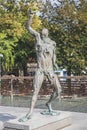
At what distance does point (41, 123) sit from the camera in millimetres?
8336

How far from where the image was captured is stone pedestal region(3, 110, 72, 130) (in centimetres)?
813

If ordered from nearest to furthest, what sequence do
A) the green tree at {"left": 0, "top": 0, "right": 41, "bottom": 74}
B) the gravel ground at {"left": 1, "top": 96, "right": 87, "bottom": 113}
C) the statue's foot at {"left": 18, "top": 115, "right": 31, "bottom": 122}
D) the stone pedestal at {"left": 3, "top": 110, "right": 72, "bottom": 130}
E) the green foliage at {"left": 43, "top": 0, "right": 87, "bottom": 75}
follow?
1. the stone pedestal at {"left": 3, "top": 110, "right": 72, "bottom": 130}
2. the statue's foot at {"left": 18, "top": 115, "right": 31, "bottom": 122}
3. the gravel ground at {"left": 1, "top": 96, "right": 87, "bottom": 113}
4. the green tree at {"left": 0, "top": 0, "right": 41, "bottom": 74}
5. the green foliage at {"left": 43, "top": 0, "right": 87, "bottom": 75}

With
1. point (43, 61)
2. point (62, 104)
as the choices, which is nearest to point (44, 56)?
point (43, 61)

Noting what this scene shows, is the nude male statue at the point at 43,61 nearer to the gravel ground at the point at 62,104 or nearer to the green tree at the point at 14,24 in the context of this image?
the gravel ground at the point at 62,104

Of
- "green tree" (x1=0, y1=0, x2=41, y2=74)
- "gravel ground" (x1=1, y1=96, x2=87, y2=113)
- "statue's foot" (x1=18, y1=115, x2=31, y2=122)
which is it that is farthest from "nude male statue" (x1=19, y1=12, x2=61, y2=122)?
"green tree" (x1=0, y1=0, x2=41, y2=74)

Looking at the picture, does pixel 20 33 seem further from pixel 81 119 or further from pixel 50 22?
pixel 81 119

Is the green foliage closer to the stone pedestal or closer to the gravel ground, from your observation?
the gravel ground

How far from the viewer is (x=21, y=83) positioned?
21500 millimetres

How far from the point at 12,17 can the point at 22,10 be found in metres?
1.49

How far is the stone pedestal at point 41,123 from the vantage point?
26.7 feet

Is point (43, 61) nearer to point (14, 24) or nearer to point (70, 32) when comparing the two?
point (14, 24)

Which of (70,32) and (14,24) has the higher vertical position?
(14,24)

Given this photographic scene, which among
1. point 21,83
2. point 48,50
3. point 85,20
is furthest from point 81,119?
point 85,20

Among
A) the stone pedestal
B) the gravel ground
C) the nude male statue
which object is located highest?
the nude male statue
